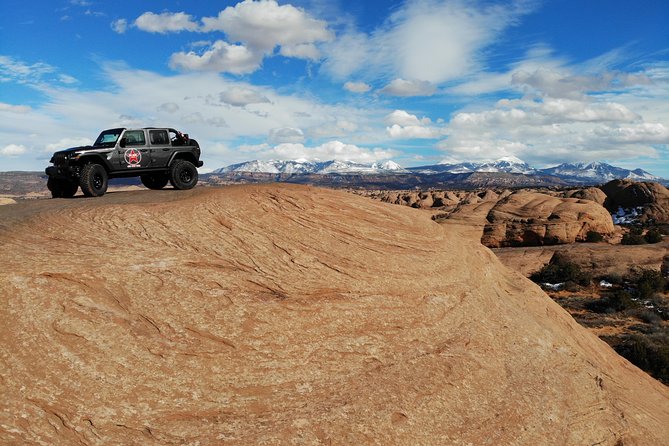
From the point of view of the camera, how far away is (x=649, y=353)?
2048 cm

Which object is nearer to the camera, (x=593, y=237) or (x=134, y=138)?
(x=134, y=138)

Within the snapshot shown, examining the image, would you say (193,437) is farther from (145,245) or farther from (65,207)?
(65,207)

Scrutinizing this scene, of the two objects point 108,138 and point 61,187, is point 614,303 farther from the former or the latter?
point 61,187

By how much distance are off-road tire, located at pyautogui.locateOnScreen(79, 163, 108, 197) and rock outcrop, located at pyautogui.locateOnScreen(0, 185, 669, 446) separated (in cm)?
209

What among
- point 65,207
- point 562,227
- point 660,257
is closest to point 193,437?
point 65,207

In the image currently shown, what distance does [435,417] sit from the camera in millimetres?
8336

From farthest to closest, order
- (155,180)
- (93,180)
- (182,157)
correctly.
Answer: (155,180) < (182,157) < (93,180)

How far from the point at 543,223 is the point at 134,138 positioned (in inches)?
1631

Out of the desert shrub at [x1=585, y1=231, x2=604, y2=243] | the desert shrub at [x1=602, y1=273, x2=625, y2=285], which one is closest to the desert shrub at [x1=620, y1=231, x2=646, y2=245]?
the desert shrub at [x1=585, y1=231, x2=604, y2=243]

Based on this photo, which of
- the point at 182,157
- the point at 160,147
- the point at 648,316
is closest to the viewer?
the point at 160,147

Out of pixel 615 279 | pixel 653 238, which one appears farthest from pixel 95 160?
pixel 653 238

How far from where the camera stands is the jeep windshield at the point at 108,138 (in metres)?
15.1

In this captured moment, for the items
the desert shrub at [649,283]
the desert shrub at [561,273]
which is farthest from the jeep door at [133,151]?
the desert shrub at [649,283]

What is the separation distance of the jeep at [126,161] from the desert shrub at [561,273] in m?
29.2
